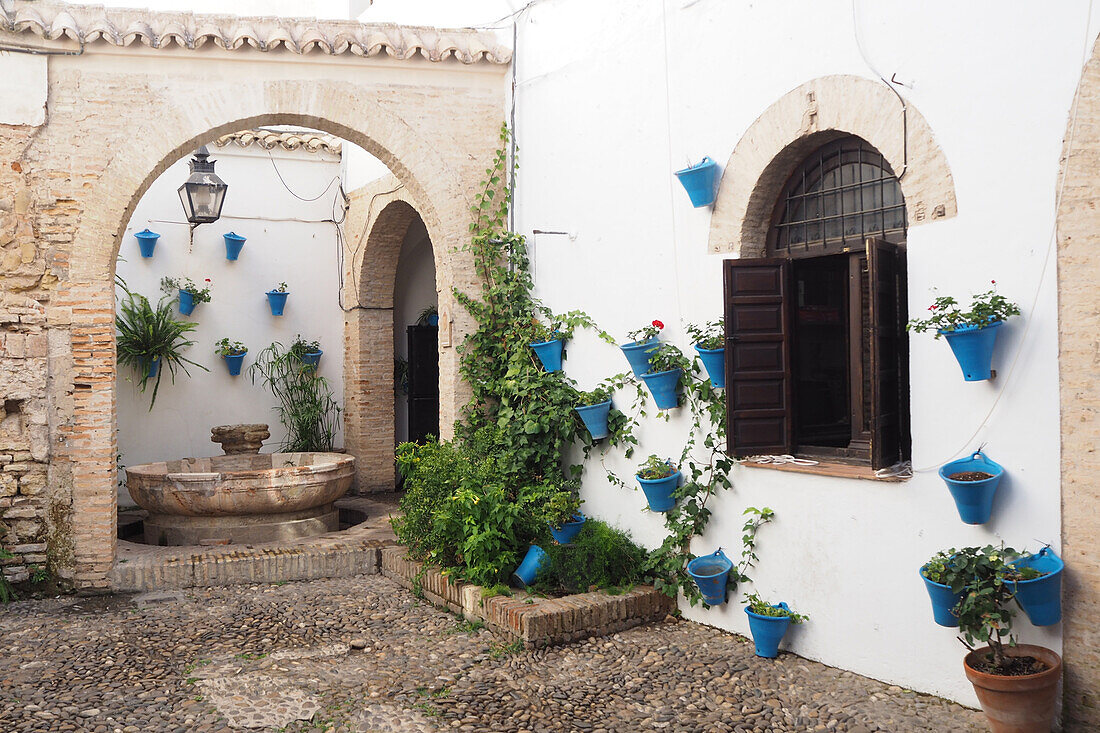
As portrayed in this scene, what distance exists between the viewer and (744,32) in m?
5.35

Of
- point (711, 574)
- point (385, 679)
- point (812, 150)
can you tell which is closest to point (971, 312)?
point (812, 150)

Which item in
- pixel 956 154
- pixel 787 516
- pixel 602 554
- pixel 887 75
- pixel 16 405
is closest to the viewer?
pixel 956 154

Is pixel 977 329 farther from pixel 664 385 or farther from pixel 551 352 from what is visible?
pixel 551 352

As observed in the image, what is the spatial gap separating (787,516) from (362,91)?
15.5ft

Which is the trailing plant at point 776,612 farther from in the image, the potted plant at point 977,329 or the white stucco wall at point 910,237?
the potted plant at point 977,329

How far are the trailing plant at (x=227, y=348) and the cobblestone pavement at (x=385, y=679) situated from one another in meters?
4.34

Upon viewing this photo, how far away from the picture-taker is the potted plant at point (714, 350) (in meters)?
5.41

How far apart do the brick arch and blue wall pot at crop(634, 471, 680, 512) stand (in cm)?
145

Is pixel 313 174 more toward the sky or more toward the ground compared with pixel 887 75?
more toward the sky

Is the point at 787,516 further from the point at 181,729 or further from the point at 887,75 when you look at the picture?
the point at 181,729

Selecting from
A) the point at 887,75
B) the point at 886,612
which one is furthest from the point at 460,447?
the point at 887,75

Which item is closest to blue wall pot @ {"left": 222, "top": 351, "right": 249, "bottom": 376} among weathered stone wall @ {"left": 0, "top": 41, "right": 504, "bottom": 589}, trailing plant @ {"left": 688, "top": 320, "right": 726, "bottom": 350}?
weathered stone wall @ {"left": 0, "top": 41, "right": 504, "bottom": 589}

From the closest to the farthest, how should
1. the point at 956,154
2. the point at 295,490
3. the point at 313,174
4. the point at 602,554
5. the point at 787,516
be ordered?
1. the point at 956,154
2. the point at 787,516
3. the point at 602,554
4. the point at 295,490
5. the point at 313,174

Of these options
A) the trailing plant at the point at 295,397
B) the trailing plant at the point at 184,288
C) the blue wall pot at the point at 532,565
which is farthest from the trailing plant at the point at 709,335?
the trailing plant at the point at 184,288
